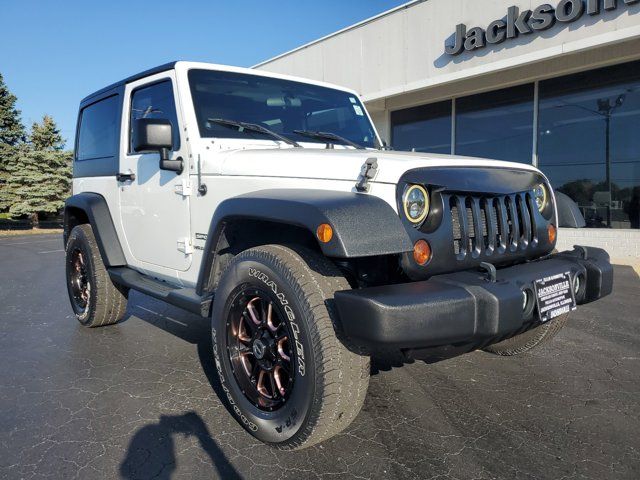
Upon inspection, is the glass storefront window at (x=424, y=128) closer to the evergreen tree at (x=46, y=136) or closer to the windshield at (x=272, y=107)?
the windshield at (x=272, y=107)

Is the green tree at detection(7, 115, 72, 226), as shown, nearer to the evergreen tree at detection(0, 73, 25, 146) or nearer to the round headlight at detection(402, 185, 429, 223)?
the evergreen tree at detection(0, 73, 25, 146)

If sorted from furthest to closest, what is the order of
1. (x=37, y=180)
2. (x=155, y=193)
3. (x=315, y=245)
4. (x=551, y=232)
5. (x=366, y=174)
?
(x=37, y=180) < (x=155, y=193) < (x=551, y=232) < (x=315, y=245) < (x=366, y=174)

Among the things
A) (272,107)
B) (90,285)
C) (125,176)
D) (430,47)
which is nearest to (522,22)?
(430,47)

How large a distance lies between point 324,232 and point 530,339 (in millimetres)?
2087

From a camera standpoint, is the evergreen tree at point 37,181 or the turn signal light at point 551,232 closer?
the turn signal light at point 551,232

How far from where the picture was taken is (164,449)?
2.39 meters

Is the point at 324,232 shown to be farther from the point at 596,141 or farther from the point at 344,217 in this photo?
the point at 596,141

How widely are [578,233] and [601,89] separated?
2606 mm

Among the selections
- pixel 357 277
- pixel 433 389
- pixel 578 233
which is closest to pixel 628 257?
pixel 578 233

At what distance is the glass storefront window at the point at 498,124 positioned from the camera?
32.3ft

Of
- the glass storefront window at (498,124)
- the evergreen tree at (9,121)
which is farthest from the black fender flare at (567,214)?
the evergreen tree at (9,121)

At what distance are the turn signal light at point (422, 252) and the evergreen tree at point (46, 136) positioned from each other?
99.8 feet

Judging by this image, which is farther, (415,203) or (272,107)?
(272,107)

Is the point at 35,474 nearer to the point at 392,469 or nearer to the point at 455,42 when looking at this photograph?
the point at 392,469
